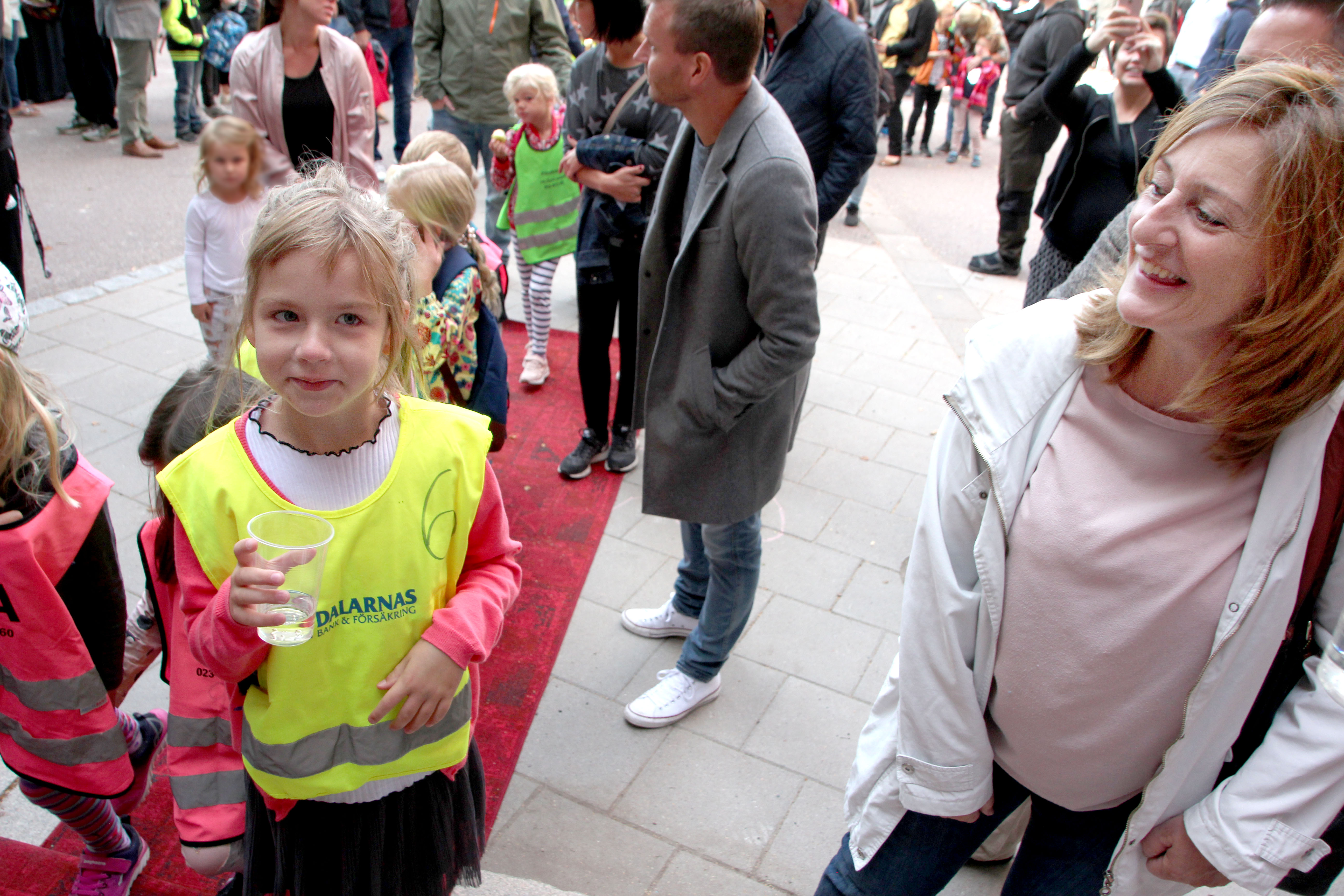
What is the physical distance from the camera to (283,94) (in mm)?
4160

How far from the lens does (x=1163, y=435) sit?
137 centimetres

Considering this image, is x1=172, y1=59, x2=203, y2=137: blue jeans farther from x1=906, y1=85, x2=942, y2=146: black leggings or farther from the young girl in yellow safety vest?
the young girl in yellow safety vest

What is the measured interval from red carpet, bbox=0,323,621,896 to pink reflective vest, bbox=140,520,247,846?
1.90ft

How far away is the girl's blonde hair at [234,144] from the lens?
3.52m

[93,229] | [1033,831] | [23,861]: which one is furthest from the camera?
[93,229]

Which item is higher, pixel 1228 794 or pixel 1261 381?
pixel 1261 381

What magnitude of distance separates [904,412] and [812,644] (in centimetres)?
202

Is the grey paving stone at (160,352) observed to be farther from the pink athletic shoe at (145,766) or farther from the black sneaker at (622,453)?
the pink athletic shoe at (145,766)

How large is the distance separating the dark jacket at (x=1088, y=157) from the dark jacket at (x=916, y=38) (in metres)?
6.55

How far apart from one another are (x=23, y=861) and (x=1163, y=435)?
8.38ft

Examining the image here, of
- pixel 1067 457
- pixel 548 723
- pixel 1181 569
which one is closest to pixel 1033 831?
pixel 1181 569

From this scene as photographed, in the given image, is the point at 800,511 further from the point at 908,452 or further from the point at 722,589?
the point at 722,589

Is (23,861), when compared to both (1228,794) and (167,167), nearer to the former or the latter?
(1228,794)

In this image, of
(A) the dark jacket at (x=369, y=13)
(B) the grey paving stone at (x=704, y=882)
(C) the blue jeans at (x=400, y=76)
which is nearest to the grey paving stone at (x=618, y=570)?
(B) the grey paving stone at (x=704, y=882)
